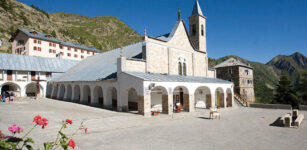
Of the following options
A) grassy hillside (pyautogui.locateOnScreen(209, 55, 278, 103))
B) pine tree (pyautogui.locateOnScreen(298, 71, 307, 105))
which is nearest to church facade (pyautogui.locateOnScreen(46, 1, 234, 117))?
pine tree (pyautogui.locateOnScreen(298, 71, 307, 105))

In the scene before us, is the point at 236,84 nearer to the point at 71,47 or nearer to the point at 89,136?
the point at 89,136

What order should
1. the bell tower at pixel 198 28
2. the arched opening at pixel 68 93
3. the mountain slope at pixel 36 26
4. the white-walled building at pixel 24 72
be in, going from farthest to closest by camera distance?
the mountain slope at pixel 36 26 → the white-walled building at pixel 24 72 → the arched opening at pixel 68 93 → the bell tower at pixel 198 28

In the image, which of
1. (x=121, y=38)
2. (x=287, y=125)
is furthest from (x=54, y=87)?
(x=121, y=38)

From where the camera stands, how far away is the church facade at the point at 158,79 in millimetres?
18047

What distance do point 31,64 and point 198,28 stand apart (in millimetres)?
30464

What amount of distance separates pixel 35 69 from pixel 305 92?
58.2 m

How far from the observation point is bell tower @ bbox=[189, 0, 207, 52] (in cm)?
2920

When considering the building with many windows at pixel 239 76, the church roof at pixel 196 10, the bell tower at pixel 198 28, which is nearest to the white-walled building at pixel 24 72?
the bell tower at pixel 198 28

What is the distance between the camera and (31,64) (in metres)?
34.7

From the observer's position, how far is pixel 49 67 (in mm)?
36750

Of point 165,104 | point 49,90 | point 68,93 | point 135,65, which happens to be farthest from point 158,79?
point 49,90

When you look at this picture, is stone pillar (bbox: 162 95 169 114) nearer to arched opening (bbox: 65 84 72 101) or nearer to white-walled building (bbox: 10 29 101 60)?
arched opening (bbox: 65 84 72 101)

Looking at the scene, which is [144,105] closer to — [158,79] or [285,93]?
[158,79]

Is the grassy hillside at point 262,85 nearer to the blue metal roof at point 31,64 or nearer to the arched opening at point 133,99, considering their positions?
the arched opening at point 133,99
